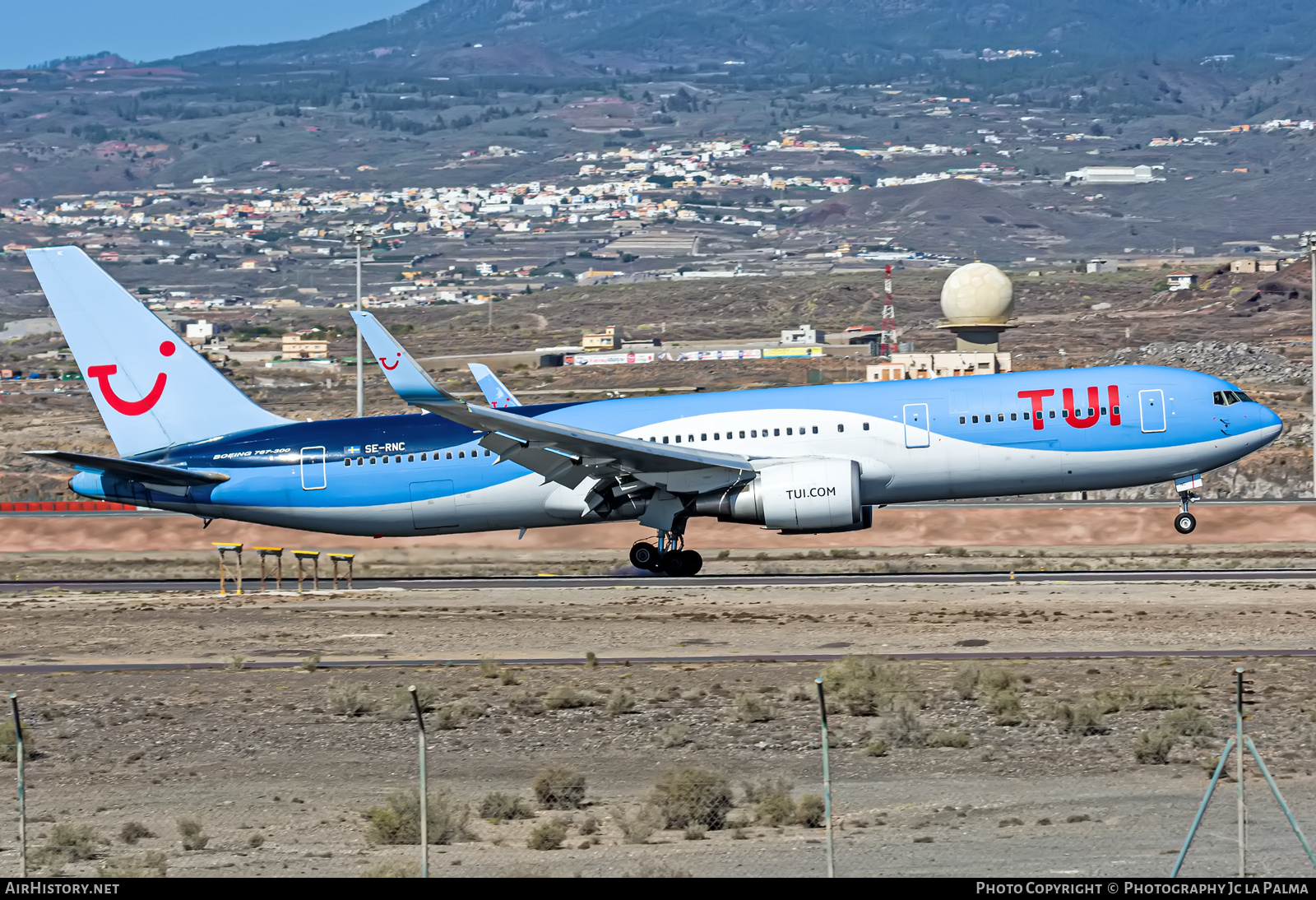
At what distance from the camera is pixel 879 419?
4094 centimetres

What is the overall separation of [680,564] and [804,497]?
5172 millimetres

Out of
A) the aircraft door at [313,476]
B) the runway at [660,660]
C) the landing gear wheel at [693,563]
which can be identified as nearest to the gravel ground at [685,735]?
the runway at [660,660]

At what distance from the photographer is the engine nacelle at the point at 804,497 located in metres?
39.4

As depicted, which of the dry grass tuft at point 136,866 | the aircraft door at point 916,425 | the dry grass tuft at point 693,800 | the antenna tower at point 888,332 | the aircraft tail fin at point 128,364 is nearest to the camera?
the dry grass tuft at point 136,866

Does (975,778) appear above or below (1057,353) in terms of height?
below

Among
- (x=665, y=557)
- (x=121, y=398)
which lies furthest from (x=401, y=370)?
(x=121, y=398)

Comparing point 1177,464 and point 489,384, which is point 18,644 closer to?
point 489,384

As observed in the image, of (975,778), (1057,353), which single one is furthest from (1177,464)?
(1057,353)

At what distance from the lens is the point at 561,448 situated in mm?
39969

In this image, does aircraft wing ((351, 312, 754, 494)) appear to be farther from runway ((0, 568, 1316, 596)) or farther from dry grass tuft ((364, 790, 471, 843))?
dry grass tuft ((364, 790, 471, 843))

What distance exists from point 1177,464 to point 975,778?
2205 cm

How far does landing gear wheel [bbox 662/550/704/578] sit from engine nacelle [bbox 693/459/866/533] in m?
3.30

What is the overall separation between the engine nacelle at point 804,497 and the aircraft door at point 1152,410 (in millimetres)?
7289

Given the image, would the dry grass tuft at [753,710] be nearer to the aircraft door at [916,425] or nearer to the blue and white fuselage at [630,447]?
the blue and white fuselage at [630,447]
